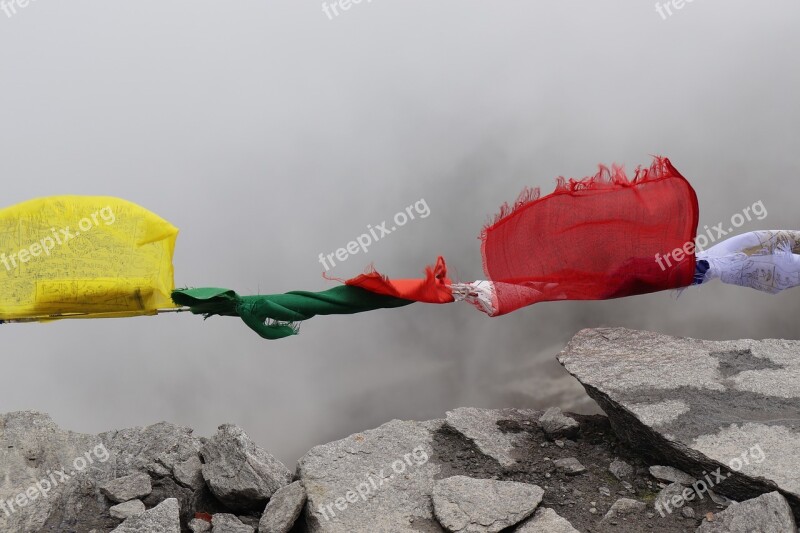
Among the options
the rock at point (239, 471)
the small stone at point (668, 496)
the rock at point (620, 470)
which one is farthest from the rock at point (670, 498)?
the rock at point (239, 471)

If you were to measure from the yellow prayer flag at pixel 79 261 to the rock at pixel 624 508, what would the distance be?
2960 mm

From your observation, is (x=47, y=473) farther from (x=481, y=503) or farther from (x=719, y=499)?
(x=719, y=499)

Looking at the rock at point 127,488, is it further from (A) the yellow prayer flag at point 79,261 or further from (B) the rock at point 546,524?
(B) the rock at point 546,524

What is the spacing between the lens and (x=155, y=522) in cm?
406

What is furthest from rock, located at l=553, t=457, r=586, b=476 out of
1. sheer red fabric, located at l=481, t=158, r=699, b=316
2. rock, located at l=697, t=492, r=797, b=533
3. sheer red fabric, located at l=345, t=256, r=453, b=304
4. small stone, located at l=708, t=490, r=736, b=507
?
sheer red fabric, located at l=345, t=256, r=453, b=304

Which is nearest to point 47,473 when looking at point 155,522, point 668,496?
point 155,522

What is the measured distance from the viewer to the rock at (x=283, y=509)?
4.35 metres

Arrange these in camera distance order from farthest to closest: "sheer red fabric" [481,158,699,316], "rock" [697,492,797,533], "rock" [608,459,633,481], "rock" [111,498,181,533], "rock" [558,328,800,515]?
"rock" [608,459,633,481]
"rock" [558,328,800,515]
"rock" [111,498,181,533]
"rock" [697,492,797,533]
"sheer red fabric" [481,158,699,316]

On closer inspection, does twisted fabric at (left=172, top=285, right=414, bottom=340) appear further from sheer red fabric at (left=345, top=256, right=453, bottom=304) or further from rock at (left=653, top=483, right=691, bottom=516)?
rock at (left=653, top=483, right=691, bottom=516)

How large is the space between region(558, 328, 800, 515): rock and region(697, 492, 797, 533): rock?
0.58ft

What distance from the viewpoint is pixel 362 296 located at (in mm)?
3518

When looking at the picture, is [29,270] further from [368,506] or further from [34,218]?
[368,506]

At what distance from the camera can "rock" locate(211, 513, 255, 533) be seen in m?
4.30

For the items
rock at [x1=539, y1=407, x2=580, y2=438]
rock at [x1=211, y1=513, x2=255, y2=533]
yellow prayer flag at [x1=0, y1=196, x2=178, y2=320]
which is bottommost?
rock at [x1=539, y1=407, x2=580, y2=438]
